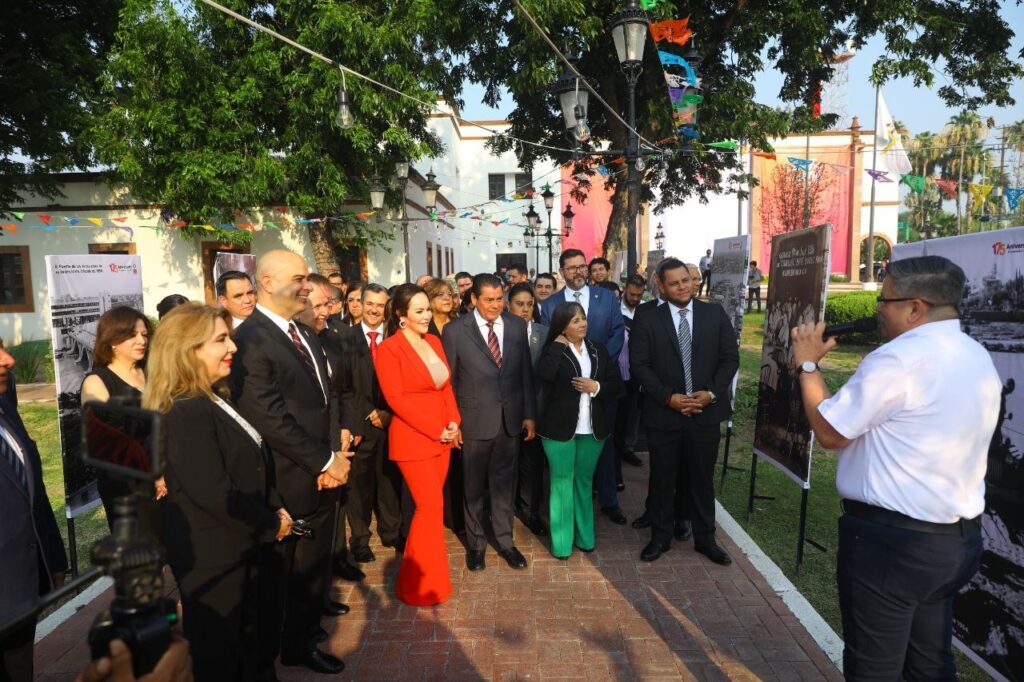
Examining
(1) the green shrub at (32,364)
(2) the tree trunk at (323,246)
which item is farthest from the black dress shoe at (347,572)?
(2) the tree trunk at (323,246)

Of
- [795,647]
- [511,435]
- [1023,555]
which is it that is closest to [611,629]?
[795,647]

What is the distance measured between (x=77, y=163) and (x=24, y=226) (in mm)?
4266

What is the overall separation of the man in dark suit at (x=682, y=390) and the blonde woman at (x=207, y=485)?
295cm

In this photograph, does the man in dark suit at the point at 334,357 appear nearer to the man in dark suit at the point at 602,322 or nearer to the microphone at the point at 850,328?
the man in dark suit at the point at 602,322

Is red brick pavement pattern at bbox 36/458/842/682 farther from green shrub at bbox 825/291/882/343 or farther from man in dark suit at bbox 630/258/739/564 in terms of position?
green shrub at bbox 825/291/882/343

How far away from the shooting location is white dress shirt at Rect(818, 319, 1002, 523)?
223 cm

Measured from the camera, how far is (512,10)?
12.5 metres

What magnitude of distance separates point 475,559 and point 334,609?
106cm

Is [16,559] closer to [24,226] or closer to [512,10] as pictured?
[512,10]

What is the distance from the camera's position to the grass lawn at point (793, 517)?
421 centimetres

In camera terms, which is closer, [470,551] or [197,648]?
[197,648]

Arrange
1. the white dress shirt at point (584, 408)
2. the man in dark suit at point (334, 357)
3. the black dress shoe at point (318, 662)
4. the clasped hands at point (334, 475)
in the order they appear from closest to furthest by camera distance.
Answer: the clasped hands at point (334, 475) → the black dress shoe at point (318, 662) → the man in dark suit at point (334, 357) → the white dress shirt at point (584, 408)

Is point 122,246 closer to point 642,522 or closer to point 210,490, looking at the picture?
point 642,522

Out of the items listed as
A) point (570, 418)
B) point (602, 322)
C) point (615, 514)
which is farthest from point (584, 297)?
point (615, 514)
